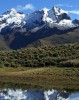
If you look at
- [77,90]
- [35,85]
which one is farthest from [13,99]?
[35,85]

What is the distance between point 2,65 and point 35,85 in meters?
33.5

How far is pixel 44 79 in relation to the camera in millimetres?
63688

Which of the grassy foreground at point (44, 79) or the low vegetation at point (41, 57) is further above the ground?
the low vegetation at point (41, 57)

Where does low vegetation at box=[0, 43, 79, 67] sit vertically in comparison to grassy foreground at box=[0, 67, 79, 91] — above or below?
above

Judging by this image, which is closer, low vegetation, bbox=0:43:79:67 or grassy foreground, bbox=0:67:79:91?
grassy foreground, bbox=0:67:79:91

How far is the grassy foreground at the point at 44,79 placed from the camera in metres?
57.1

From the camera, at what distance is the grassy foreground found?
5709 centimetres

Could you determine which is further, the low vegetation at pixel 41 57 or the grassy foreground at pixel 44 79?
the low vegetation at pixel 41 57

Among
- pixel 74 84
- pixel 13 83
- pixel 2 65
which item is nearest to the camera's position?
pixel 74 84

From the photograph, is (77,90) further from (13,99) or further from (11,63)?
(11,63)

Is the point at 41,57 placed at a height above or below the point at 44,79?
above

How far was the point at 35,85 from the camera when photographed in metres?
58.1

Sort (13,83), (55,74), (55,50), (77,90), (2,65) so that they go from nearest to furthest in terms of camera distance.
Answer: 1. (77,90)
2. (13,83)
3. (55,74)
4. (2,65)
5. (55,50)

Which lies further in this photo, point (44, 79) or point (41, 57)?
point (41, 57)
